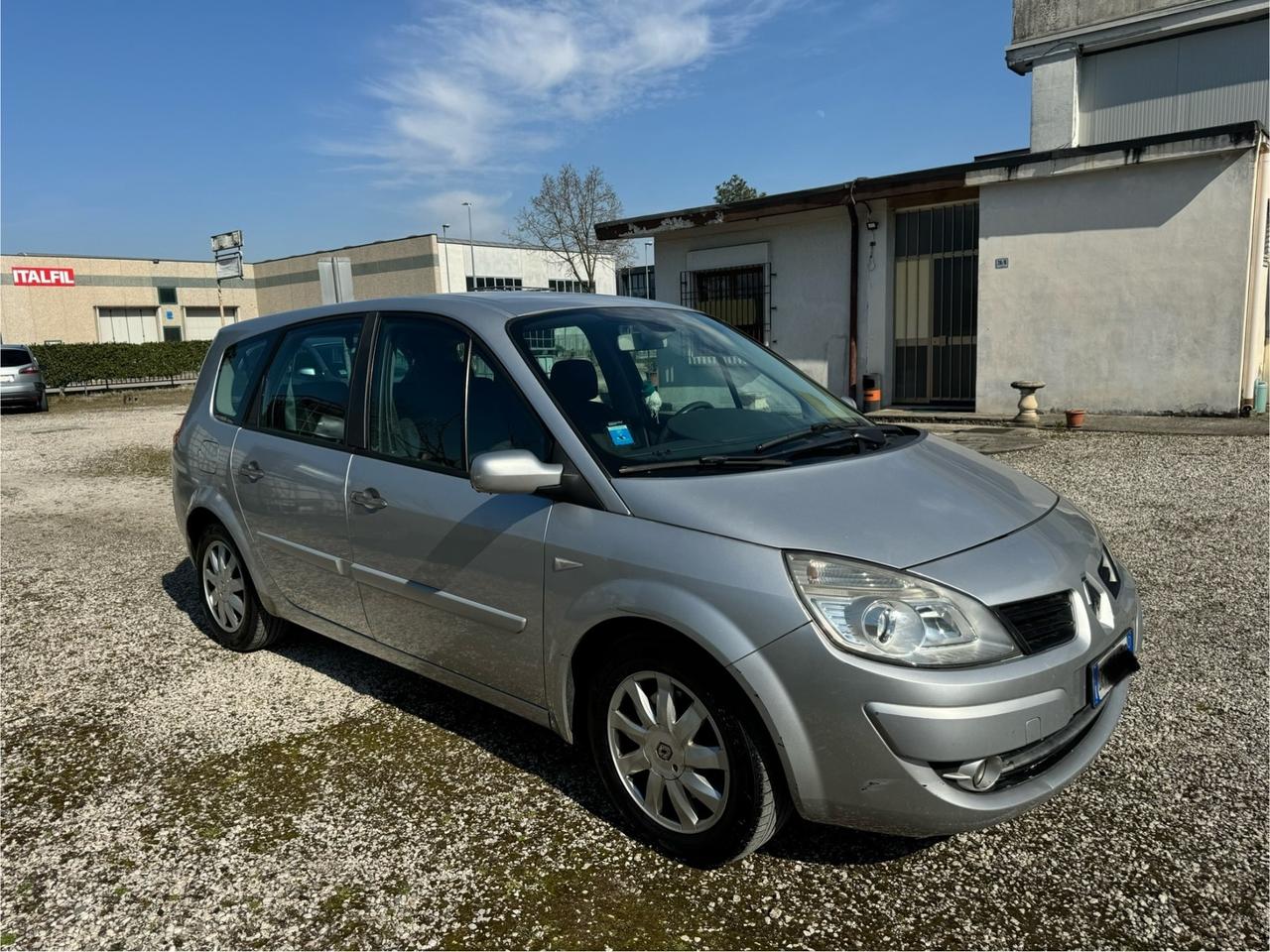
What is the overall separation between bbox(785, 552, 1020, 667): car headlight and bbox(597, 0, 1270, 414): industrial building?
38.2 ft

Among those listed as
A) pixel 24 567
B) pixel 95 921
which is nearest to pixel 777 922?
pixel 95 921

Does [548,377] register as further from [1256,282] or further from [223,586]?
[1256,282]

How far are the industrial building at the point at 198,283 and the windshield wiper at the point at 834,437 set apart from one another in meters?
41.0

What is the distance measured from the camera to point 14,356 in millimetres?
20766

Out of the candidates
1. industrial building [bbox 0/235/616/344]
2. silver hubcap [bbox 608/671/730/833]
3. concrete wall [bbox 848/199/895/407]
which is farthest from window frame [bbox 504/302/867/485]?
industrial building [bbox 0/235/616/344]

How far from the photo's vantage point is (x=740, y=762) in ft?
7.79

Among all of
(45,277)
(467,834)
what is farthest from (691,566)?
(45,277)

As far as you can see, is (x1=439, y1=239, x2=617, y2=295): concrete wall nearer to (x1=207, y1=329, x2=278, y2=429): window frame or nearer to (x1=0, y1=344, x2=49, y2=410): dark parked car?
(x1=0, y1=344, x2=49, y2=410): dark parked car

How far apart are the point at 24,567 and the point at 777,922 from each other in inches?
254

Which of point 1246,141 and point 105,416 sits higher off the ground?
point 1246,141

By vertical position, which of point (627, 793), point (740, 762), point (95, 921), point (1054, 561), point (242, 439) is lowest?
point (95, 921)

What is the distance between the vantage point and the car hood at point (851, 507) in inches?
92.3

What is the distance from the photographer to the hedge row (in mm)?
29109

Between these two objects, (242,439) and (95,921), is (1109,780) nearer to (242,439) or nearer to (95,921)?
(95,921)
